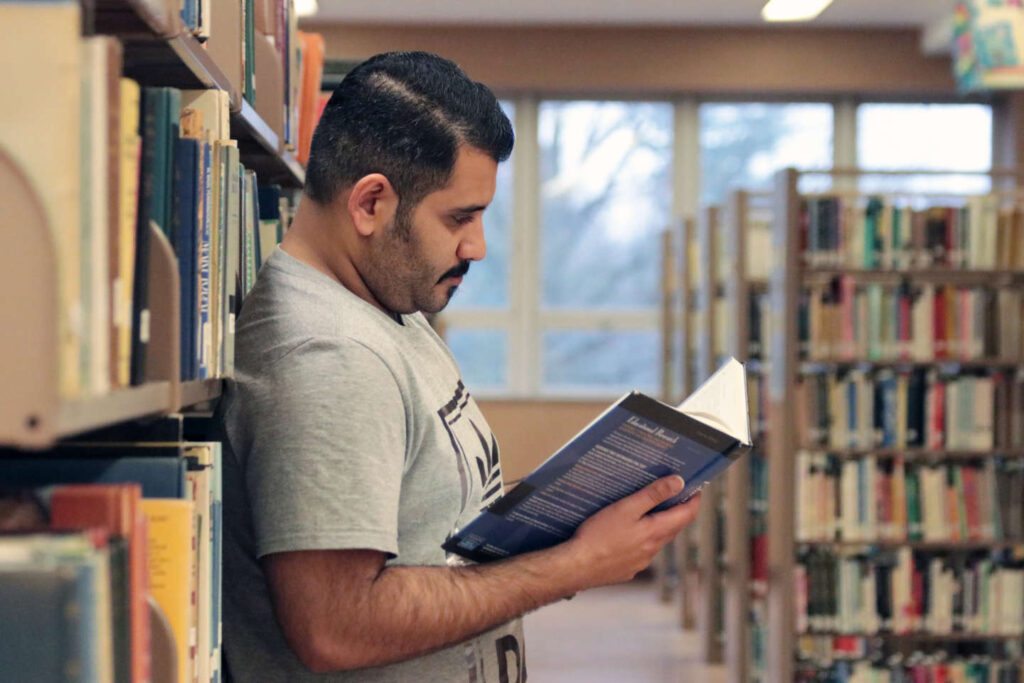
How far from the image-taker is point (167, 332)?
86 cm

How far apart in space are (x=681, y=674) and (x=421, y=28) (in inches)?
156

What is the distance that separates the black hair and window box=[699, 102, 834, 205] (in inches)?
229

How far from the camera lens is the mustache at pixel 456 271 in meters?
1.25

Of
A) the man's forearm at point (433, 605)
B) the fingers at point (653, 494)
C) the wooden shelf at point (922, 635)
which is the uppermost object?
the fingers at point (653, 494)

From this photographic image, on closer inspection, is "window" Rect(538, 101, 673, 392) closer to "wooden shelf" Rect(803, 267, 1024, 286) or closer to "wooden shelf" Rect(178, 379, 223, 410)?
"wooden shelf" Rect(803, 267, 1024, 286)

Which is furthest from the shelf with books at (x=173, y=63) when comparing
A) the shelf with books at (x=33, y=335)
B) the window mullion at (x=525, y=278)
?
the window mullion at (x=525, y=278)

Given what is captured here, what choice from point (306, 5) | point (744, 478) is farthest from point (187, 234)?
point (306, 5)

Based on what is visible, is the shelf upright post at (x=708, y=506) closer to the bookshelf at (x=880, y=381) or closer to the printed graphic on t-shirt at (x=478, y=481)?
the bookshelf at (x=880, y=381)

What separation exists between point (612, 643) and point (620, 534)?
4.09 m

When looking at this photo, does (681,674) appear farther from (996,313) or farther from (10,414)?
(10,414)

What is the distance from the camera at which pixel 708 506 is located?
5.01 m

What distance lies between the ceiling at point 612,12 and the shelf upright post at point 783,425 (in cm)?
265

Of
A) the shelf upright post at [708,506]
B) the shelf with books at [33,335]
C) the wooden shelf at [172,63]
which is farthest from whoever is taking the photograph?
the shelf upright post at [708,506]

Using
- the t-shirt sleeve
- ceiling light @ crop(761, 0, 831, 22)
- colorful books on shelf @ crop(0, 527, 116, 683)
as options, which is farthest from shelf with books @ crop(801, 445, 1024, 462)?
colorful books on shelf @ crop(0, 527, 116, 683)
